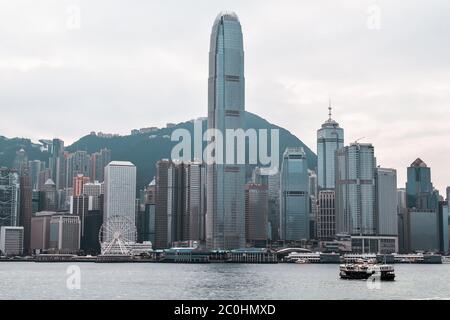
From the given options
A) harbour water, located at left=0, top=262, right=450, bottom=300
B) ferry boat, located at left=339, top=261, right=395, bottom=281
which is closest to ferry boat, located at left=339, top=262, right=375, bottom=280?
ferry boat, located at left=339, top=261, right=395, bottom=281

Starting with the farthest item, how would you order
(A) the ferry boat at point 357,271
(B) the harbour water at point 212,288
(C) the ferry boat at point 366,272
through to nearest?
(C) the ferry boat at point 366,272 → (A) the ferry boat at point 357,271 → (B) the harbour water at point 212,288

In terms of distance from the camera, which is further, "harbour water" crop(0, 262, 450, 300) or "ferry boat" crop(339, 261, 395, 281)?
"ferry boat" crop(339, 261, 395, 281)

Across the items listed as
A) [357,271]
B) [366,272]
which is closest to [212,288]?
[366,272]

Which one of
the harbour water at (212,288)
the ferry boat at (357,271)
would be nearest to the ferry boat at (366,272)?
the ferry boat at (357,271)

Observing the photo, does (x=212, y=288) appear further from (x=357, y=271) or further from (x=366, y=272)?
(x=357, y=271)

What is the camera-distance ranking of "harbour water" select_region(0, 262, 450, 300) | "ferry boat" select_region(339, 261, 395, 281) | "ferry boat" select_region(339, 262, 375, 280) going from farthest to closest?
"ferry boat" select_region(339, 261, 395, 281), "ferry boat" select_region(339, 262, 375, 280), "harbour water" select_region(0, 262, 450, 300)

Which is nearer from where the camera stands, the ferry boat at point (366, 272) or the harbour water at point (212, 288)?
the harbour water at point (212, 288)

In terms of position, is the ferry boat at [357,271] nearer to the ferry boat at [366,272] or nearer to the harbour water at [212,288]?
the ferry boat at [366,272]

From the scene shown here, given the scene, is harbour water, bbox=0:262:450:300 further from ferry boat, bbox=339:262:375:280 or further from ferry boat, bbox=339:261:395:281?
ferry boat, bbox=339:261:395:281

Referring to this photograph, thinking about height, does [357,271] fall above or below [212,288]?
above
